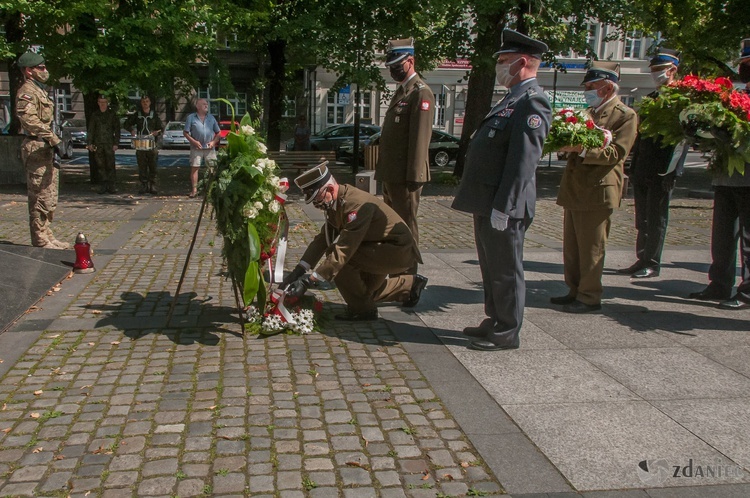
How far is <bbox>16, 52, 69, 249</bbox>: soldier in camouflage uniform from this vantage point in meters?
7.85

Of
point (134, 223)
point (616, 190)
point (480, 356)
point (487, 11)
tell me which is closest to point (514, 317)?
point (480, 356)

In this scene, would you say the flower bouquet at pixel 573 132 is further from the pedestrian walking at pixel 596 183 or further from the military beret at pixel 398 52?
the military beret at pixel 398 52

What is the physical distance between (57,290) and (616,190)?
5060 millimetres

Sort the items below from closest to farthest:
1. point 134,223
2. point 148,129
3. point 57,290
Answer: point 57,290
point 134,223
point 148,129

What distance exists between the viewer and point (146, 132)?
14203mm

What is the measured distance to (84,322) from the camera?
564cm

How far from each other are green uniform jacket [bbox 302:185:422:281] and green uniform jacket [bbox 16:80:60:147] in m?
4.24

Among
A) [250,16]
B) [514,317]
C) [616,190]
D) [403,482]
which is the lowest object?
[403,482]

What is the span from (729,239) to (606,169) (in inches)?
61.0

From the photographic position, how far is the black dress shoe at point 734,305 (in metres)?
6.24

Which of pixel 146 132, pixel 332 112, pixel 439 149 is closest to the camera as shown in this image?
pixel 146 132

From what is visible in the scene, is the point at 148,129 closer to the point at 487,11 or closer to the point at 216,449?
the point at 487,11

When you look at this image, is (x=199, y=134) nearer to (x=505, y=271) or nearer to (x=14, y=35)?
Answer: (x=14, y=35)

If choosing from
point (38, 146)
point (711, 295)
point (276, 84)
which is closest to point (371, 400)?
point (711, 295)
